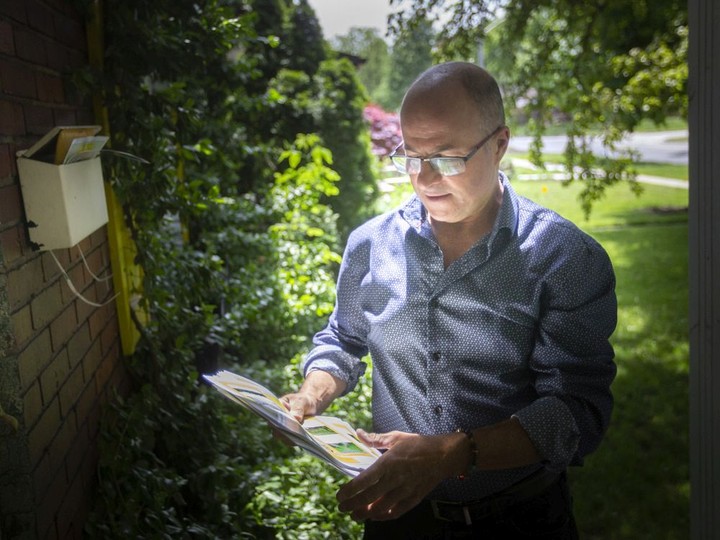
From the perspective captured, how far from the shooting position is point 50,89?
6.79 feet

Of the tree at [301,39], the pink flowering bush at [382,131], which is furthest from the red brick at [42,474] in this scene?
the pink flowering bush at [382,131]

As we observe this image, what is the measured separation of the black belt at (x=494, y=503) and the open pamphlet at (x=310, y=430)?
252mm

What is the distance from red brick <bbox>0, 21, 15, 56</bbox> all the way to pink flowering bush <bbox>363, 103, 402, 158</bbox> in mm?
7651

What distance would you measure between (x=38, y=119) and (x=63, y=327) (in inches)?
21.1

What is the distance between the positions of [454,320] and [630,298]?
22.5 ft

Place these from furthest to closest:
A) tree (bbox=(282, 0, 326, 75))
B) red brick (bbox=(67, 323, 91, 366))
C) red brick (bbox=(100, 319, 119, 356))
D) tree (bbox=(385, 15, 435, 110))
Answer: tree (bbox=(282, 0, 326, 75)) < tree (bbox=(385, 15, 435, 110)) < red brick (bbox=(100, 319, 119, 356)) < red brick (bbox=(67, 323, 91, 366))

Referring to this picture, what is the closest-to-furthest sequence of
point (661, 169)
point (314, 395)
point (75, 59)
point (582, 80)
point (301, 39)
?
1. point (314, 395)
2. point (75, 59)
3. point (582, 80)
4. point (301, 39)
5. point (661, 169)

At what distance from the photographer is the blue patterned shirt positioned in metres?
1.60

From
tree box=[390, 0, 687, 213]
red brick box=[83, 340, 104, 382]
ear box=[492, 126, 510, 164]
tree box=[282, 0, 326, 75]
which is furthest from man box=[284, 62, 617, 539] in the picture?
tree box=[282, 0, 326, 75]

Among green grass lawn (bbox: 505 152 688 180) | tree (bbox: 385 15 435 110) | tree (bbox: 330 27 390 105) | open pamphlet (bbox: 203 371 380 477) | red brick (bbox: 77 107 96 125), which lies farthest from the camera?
green grass lawn (bbox: 505 152 688 180)

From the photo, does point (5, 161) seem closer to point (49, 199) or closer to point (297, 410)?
point (49, 199)

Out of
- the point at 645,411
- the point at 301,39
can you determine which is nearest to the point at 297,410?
the point at 645,411

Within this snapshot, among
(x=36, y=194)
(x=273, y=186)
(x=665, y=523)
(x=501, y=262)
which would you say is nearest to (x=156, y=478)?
(x=36, y=194)

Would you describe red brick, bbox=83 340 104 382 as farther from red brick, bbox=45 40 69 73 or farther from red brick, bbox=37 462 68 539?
red brick, bbox=45 40 69 73
